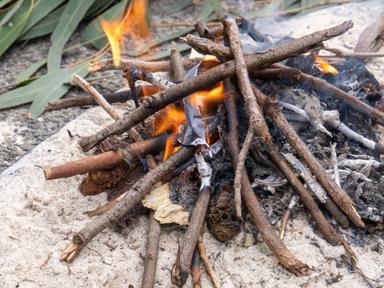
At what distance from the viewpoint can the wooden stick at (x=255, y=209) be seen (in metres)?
2.44

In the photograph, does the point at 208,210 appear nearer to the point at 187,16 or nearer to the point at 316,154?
the point at 316,154

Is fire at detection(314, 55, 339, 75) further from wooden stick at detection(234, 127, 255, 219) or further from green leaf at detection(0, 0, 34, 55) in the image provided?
A: green leaf at detection(0, 0, 34, 55)

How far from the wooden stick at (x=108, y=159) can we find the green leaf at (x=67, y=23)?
1881mm

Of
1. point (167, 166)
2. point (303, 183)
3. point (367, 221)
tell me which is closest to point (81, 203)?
point (167, 166)

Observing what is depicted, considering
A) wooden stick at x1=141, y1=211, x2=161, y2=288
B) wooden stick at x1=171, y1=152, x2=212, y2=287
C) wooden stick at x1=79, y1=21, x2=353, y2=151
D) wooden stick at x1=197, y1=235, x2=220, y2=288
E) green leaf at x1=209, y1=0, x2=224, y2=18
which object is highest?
wooden stick at x1=79, y1=21, x2=353, y2=151

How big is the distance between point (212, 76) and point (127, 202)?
67 cm

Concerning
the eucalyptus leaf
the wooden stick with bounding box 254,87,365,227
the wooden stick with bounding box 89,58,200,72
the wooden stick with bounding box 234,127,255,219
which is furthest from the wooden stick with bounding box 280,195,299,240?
the eucalyptus leaf

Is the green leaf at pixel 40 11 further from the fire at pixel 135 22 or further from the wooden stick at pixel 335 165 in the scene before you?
the wooden stick at pixel 335 165

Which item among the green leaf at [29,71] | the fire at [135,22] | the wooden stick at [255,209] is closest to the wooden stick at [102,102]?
the wooden stick at [255,209]

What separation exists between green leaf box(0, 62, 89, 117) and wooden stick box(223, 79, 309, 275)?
5.16 feet

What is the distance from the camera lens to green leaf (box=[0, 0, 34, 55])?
444 cm

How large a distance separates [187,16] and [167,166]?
258 centimetres

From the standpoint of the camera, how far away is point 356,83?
316cm

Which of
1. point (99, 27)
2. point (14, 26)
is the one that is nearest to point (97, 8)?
point (99, 27)
